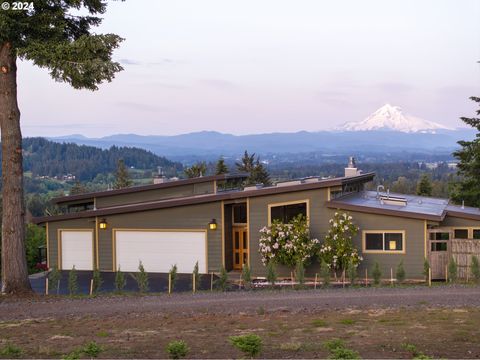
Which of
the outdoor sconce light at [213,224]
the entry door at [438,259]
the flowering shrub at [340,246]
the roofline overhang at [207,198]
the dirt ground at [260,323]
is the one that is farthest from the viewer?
the outdoor sconce light at [213,224]

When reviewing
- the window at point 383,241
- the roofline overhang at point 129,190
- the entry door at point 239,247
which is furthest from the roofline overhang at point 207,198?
the window at point 383,241

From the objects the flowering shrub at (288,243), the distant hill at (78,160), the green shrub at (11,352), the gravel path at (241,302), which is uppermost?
the distant hill at (78,160)

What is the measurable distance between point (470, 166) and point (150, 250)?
18099 mm

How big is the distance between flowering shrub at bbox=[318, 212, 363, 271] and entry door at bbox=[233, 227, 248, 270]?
9.29 feet

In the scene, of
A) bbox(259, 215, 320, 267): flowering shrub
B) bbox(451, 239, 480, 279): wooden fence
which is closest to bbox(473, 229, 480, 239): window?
bbox(451, 239, 480, 279): wooden fence

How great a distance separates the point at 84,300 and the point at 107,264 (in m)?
8.23

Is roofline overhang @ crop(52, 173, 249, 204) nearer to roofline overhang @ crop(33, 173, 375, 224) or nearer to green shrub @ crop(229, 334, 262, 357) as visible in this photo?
roofline overhang @ crop(33, 173, 375, 224)

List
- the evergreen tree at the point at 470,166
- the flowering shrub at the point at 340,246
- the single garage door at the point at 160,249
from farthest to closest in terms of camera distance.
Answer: the evergreen tree at the point at 470,166, the single garage door at the point at 160,249, the flowering shrub at the point at 340,246

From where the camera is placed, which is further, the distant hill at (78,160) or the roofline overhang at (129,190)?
the distant hill at (78,160)

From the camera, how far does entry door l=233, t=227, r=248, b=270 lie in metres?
20.5

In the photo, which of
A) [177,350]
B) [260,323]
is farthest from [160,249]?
[177,350]

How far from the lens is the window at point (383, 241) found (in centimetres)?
1866

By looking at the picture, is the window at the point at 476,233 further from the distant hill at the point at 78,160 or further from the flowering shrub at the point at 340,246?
the distant hill at the point at 78,160

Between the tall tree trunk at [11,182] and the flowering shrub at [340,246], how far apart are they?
8.61 m
